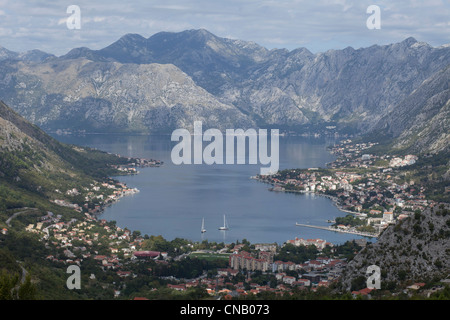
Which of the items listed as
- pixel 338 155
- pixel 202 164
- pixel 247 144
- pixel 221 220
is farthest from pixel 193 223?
pixel 247 144

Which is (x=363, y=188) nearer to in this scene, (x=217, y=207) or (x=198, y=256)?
(x=217, y=207)

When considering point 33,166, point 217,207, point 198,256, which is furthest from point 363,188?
point 198,256

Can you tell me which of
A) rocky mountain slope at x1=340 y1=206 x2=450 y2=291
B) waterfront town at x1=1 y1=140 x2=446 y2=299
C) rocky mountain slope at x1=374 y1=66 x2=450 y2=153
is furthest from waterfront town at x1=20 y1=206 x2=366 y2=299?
rocky mountain slope at x1=374 y1=66 x2=450 y2=153

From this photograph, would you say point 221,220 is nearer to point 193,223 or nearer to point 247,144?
point 193,223

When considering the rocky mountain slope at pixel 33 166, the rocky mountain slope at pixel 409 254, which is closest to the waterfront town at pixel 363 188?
the rocky mountain slope at pixel 409 254

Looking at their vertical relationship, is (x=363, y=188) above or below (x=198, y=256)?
above

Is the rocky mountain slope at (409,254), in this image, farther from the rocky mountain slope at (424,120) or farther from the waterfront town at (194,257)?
the rocky mountain slope at (424,120)
